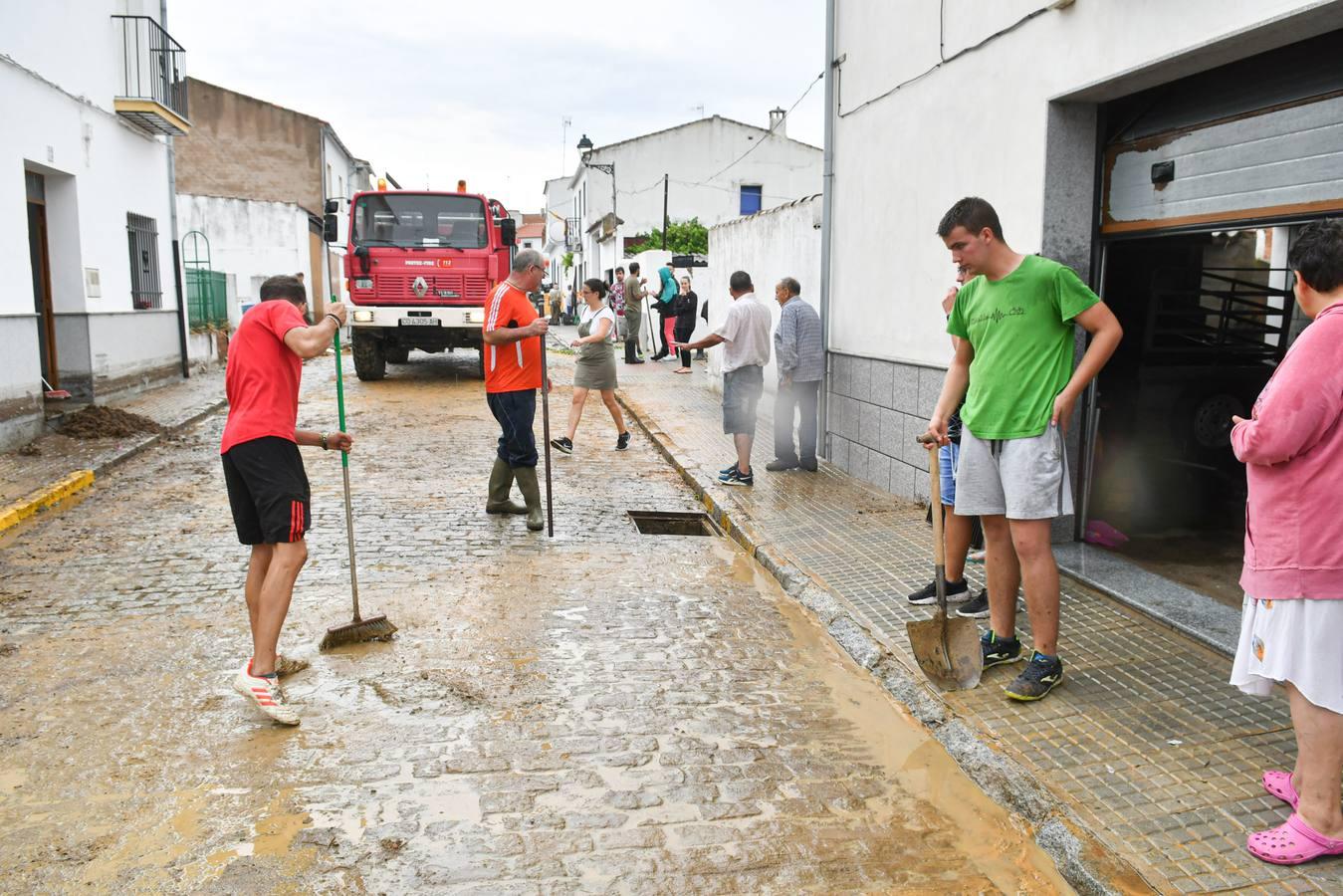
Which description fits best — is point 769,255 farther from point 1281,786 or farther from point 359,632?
point 1281,786

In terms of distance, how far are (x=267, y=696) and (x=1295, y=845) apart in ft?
11.5

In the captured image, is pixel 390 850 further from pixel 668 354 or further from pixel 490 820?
pixel 668 354

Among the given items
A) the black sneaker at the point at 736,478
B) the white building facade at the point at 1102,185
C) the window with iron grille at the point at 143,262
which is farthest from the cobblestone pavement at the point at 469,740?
the window with iron grille at the point at 143,262

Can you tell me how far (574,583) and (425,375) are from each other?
12.7m

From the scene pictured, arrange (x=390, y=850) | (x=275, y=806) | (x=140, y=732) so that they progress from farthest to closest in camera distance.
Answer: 1. (x=140, y=732)
2. (x=275, y=806)
3. (x=390, y=850)

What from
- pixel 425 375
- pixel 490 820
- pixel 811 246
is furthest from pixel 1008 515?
pixel 425 375

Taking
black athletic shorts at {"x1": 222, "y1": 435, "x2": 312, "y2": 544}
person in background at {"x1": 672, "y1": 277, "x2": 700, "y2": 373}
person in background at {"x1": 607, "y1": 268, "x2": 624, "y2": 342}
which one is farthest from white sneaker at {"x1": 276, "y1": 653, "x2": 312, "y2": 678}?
person in background at {"x1": 607, "y1": 268, "x2": 624, "y2": 342}

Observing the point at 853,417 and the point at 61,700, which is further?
the point at 853,417

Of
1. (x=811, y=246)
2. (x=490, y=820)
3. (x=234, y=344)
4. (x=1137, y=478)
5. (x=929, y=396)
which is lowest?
(x=490, y=820)

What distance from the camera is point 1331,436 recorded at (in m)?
2.76

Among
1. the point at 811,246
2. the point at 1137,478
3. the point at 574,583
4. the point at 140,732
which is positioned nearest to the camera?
the point at 140,732

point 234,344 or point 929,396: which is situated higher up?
point 234,344

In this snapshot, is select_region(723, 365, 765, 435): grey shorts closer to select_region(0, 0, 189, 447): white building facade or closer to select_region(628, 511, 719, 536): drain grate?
select_region(628, 511, 719, 536): drain grate

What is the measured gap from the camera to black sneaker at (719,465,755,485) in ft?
27.4
